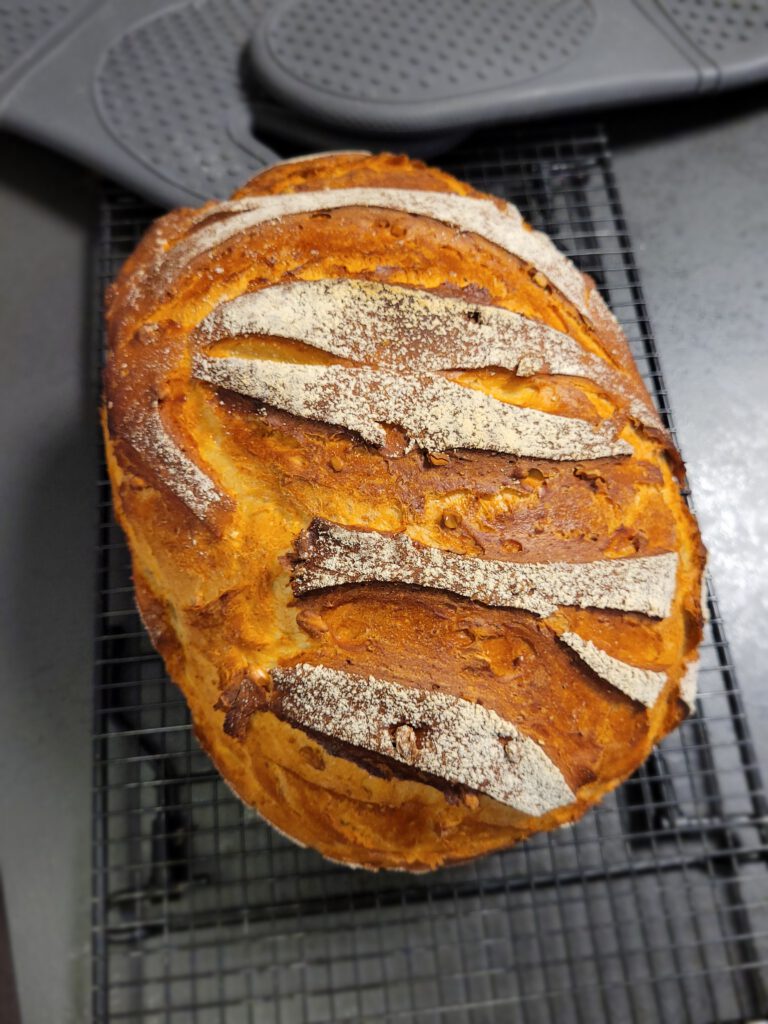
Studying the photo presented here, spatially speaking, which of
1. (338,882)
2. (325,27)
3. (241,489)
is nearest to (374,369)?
(241,489)

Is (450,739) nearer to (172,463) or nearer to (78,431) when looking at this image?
(172,463)

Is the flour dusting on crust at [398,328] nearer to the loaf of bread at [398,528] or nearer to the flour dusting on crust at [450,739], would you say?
the loaf of bread at [398,528]

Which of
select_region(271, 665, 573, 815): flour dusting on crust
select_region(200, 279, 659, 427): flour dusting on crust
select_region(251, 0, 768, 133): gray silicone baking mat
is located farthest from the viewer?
select_region(251, 0, 768, 133): gray silicone baking mat

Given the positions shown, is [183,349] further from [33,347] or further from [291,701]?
[33,347]

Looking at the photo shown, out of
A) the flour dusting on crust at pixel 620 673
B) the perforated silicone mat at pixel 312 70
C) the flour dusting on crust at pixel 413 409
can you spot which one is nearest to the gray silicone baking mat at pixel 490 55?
the perforated silicone mat at pixel 312 70

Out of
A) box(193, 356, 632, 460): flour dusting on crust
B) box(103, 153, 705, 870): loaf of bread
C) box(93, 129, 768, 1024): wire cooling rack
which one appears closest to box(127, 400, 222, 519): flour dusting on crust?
box(103, 153, 705, 870): loaf of bread

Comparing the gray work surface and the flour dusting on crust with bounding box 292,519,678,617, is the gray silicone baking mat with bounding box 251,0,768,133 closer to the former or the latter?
the gray work surface
